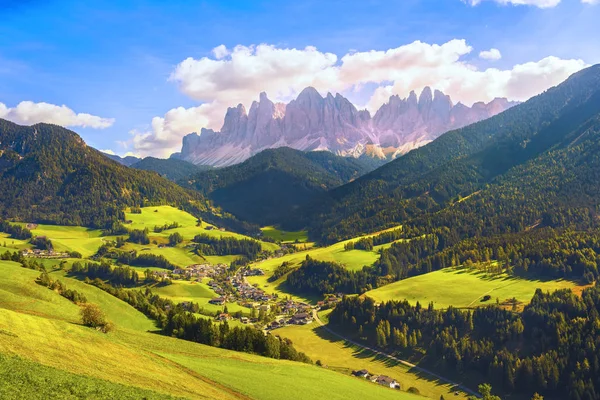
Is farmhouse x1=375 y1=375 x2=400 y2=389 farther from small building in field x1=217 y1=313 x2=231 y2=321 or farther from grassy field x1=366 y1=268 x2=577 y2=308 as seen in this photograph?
small building in field x1=217 y1=313 x2=231 y2=321

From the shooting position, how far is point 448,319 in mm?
147000

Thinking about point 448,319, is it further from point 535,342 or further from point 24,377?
point 24,377

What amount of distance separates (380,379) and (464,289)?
76.9 meters

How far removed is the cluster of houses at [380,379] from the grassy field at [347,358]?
9.76 ft

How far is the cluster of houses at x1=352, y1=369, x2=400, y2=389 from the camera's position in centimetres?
11073

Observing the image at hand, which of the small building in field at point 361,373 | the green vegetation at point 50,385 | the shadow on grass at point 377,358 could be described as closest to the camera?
the green vegetation at point 50,385

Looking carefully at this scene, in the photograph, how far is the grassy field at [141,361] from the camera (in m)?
47.8

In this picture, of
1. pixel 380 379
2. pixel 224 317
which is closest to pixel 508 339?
pixel 380 379

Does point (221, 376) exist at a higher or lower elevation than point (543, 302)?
higher

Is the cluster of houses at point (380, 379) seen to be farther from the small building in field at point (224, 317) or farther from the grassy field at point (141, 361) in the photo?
the small building in field at point (224, 317)

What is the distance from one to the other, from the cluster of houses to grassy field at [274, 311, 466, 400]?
298cm

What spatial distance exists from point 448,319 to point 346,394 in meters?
88.6

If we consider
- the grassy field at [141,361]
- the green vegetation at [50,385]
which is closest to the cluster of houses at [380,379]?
the grassy field at [141,361]

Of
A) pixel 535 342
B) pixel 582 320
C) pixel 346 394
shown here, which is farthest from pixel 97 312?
pixel 582 320
